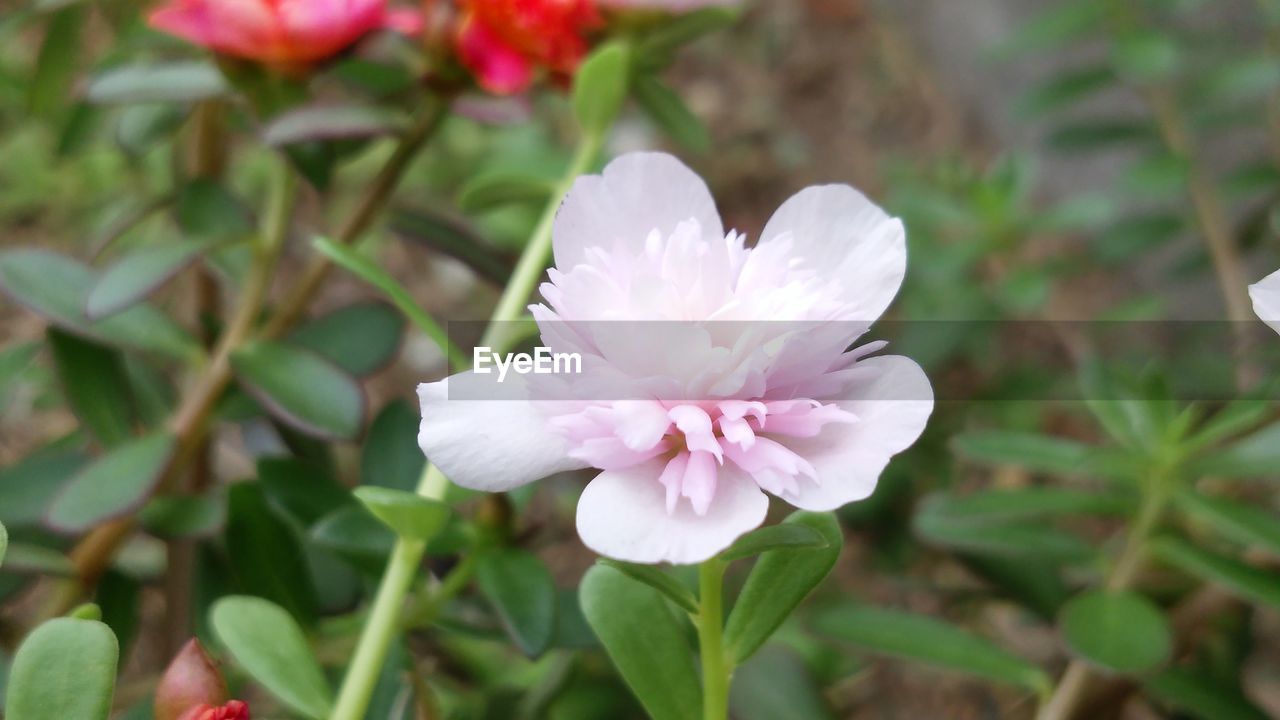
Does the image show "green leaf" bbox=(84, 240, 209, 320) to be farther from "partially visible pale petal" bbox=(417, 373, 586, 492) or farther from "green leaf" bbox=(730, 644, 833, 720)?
"green leaf" bbox=(730, 644, 833, 720)

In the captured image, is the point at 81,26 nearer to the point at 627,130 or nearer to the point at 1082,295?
the point at 627,130

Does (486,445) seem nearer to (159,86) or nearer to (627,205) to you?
(627,205)

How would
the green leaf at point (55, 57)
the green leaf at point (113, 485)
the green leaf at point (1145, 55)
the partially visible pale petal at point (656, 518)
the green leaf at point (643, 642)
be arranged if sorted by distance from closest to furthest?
1. the partially visible pale petal at point (656, 518)
2. the green leaf at point (643, 642)
3. the green leaf at point (113, 485)
4. the green leaf at point (55, 57)
5. the green leaf at point (1145, 55)

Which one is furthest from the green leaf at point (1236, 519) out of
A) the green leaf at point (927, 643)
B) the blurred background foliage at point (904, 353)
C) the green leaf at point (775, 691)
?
the green leaf at point (775, 691)

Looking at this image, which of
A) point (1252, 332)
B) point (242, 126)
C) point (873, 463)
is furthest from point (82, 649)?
point (1252, 332)

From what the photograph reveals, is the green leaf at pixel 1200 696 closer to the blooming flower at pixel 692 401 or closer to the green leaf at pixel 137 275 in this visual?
the blooming flower at pixel 692 401

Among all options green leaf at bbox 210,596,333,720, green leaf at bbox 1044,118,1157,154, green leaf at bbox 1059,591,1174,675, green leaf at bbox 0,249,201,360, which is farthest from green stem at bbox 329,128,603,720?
green leaf at bbox 1044,118,1157,154
